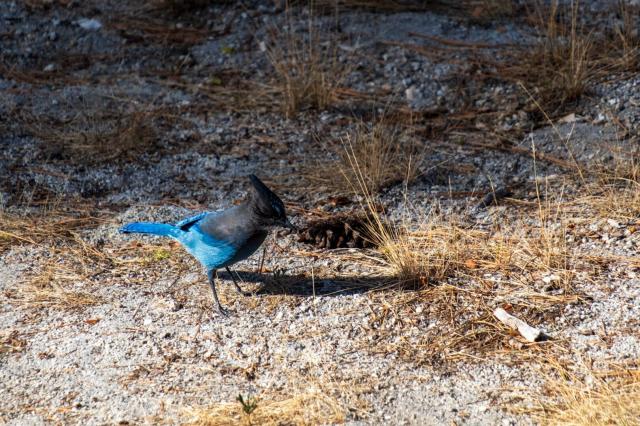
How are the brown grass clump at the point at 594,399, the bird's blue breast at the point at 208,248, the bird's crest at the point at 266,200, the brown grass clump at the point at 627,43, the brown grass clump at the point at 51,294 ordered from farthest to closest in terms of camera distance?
the brown grass clump at the point at 627,43
the brown grass clump at the point at 51,294
the bird's blue breast at the point at 208,248
the bird's crest at the point at 266,200
the brown grass clump at the point at 594,399

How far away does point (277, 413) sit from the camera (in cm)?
307

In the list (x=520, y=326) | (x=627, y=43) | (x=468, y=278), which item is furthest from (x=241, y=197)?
(x=627, y=43)

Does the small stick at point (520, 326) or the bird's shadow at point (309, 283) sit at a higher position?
the small stick at point (520, 326)

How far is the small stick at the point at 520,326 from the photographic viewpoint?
3.50 m

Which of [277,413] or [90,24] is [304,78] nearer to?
[90,24]

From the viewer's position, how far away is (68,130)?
589 cm

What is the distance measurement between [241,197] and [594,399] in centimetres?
262

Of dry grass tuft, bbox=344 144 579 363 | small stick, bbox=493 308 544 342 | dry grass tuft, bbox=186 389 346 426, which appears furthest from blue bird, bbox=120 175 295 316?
small stick, bbox=493 308 544 342

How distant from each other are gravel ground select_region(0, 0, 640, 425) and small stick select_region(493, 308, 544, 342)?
57 mm

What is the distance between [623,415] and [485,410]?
0.51 meters

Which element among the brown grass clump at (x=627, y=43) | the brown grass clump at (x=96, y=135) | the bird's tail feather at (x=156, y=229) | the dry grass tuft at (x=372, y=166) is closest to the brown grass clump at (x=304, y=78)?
the dry grass tuft at (x=372, y=166)

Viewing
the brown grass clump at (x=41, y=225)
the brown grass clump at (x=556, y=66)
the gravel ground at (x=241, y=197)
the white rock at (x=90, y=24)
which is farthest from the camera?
the white rock at (x=90, y=24)

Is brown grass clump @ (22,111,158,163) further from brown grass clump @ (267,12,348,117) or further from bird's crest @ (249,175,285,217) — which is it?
bird's crest @ (249,175,285,217)

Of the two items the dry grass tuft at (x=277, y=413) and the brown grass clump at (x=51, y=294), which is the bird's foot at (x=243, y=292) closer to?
the brown grass clump at (x=51, y=294)
